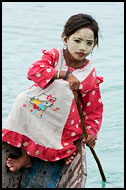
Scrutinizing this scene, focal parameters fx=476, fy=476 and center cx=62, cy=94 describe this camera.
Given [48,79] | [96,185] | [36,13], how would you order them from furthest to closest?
1. [36,13]
2. [96,185]
3. [48,79]

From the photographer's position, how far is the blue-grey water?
540cm

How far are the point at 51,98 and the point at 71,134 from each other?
1.05 feet

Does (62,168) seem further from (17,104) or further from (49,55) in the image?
(49,55)

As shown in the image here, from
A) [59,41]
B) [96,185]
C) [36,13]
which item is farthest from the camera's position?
[36,13]

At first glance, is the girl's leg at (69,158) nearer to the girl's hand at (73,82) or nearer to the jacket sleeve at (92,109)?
the jacket sleeve at (92,109)

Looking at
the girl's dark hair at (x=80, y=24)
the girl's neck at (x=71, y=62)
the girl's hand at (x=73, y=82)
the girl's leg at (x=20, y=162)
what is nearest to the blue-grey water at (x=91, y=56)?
the girl's leg at (x=20, y=162)

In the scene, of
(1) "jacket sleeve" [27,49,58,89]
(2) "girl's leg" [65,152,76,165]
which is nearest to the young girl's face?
(1) "jacket sleeve" [27,49,58,89]

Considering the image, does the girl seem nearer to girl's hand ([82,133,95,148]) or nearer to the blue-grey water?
girl's hand ([82,133,95,148])

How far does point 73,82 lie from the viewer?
309 centimetres

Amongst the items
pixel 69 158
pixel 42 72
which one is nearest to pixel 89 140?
pixel 69 158

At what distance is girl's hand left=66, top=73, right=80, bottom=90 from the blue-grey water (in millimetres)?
1602

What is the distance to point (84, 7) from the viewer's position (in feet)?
43.9

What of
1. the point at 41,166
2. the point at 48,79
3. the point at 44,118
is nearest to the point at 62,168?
the point at 41,166

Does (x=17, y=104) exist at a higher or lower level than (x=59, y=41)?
lower
